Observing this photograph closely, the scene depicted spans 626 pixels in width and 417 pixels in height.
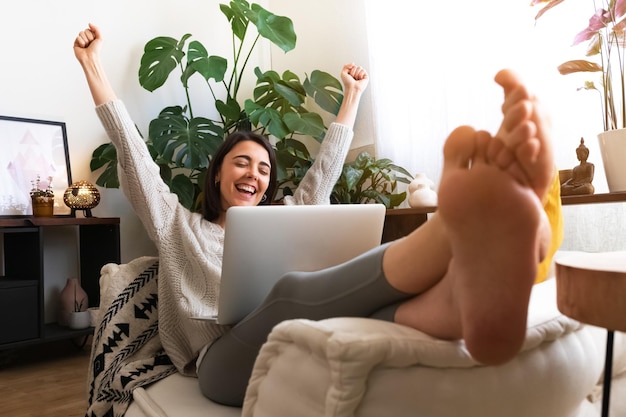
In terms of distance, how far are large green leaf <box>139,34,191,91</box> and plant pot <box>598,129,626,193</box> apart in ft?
7.32

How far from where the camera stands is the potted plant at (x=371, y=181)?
2.81 m

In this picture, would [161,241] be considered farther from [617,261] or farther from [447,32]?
[447,32]

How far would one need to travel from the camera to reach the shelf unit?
8.29 feet

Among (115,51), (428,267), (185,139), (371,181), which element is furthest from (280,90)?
(428,267)

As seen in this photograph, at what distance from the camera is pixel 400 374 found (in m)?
0.70

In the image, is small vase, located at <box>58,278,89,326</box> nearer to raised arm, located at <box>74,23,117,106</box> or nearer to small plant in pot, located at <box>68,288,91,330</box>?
small plant in pot, located at <box>68,288,91,330</box>

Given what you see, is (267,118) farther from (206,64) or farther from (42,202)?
(42,202)

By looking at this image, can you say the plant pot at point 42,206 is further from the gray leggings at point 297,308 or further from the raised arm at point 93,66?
the gray leggings at point 297,308

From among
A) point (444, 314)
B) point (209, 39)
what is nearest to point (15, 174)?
point (209, 39)

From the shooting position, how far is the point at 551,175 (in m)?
0.69

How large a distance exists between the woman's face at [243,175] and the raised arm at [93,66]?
1.38ft

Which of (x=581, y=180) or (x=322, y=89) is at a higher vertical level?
(x=322, y=89)

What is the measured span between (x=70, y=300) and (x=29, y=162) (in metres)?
0.74

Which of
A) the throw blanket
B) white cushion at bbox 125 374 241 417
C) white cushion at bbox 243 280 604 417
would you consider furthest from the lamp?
white cushion at bbox 243 280 604 417
